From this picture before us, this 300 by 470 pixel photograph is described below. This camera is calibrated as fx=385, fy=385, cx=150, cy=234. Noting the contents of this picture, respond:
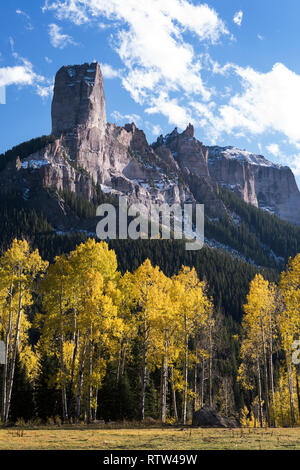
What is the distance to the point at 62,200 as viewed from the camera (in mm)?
198375

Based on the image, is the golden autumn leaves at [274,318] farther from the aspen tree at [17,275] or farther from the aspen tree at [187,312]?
the aspen tree at [17,275]

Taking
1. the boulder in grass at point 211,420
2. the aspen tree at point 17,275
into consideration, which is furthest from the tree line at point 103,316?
the boulder in grass at point 211,420

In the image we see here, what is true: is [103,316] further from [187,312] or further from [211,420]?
[211,420]

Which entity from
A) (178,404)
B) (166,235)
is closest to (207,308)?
(178,404)

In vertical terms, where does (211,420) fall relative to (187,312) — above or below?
below

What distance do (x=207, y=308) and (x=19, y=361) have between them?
15968 millimetres

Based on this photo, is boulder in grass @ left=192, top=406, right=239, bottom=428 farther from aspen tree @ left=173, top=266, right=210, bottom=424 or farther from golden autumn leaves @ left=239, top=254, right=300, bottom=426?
golden autumn leaves @ left=239, top=254, right=300, bottom=426

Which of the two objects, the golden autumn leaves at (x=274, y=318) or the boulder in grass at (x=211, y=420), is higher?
the golden autumn leaves at (x=274, y=318)

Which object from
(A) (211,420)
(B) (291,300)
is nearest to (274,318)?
(B) (291,300)

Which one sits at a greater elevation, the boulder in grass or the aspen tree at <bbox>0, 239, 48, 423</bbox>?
the aspen tree at <bbox>0, 239, 48, 423</bbox>

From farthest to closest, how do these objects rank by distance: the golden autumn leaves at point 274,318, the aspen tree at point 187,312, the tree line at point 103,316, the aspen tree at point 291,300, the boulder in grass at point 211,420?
the aspen tree at point 187,312 < the golden autumn leaves at point 274,318 < the aspen tree at point 291,300 < the tree line at point 103,316 < the boulder in grass at point 211,420

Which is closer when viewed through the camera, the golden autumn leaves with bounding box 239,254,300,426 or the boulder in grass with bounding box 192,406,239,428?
the boulder in grass with bounding box 192,406,239,428

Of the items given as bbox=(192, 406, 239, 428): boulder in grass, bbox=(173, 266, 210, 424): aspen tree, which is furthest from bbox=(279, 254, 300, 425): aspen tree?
bbox=(192, 406, 239, 428): boulder in grass
